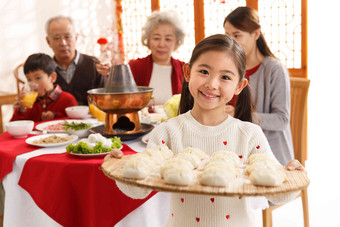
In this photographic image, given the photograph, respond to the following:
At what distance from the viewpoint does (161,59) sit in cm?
368

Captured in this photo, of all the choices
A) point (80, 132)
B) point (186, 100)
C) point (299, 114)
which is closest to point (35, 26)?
point (80, 132)

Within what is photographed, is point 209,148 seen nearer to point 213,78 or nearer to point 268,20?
point 213,78

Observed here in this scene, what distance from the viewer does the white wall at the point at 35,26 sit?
495cm

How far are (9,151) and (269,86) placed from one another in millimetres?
1636

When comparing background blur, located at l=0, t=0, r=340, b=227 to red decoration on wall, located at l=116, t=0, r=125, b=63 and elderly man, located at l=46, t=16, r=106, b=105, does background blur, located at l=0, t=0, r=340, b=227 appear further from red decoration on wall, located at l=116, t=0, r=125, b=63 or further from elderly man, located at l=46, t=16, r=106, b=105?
elderly man, located at l=46, t=16, r=106, b=105

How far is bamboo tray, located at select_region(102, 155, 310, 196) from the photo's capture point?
1.07 meters

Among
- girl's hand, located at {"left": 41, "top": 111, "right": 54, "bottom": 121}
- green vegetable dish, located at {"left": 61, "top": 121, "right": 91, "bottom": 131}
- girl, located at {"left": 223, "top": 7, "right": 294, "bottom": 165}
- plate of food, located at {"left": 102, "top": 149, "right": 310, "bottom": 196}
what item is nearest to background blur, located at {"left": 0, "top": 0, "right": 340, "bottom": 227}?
girl, located at {"left": 223, "top": 7, "right": 294, "bottom": 165}

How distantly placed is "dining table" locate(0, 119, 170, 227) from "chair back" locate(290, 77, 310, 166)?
47.9 inches

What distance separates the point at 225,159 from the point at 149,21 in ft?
8.35

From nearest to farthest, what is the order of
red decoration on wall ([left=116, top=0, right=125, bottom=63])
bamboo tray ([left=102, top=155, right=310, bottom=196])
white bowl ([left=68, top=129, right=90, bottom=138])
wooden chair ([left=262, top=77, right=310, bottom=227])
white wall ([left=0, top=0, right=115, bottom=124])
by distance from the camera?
1. bamboo tray ([left=102, top=155, right=310, bottom=196])
2. white bowl ([left=68, top=129, right=90, bottom=138])
3. wooden chair ([left=262, top=77, right=310, bottom=227])
4. white wall ([left=0, top=0, right=115, bottom=124])
5. red decoration on wall ([left=116, top=0, right=125, bottom=63])

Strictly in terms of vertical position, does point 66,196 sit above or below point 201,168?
below
